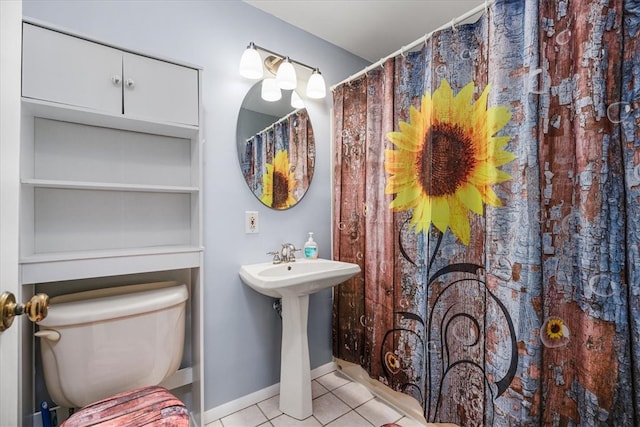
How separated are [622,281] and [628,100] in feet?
1.92

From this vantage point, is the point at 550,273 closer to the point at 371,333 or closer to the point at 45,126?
the point at 371,333

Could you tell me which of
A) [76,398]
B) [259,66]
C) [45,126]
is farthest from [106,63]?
[76,398]

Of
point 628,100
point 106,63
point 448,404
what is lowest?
point 448,404

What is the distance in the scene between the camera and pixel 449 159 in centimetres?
139

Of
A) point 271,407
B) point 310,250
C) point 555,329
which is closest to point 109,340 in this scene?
point 271,407

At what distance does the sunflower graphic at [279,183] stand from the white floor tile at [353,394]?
125 centimetres

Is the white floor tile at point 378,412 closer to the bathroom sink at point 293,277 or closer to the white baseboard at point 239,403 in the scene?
the white baseboard at point 239,403

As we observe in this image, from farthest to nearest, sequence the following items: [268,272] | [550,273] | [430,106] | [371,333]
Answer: [371,333], [268,272], [430,106], [550,273]

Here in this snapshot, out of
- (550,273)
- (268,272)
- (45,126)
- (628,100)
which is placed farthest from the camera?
(268,272)

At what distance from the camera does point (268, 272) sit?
1663 mm

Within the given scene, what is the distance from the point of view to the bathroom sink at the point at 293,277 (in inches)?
54.6

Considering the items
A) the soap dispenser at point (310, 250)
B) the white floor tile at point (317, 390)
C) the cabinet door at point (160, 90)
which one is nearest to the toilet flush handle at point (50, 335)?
the cabinet door at point (160, 90)

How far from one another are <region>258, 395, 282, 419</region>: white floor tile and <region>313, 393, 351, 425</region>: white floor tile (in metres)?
0.22

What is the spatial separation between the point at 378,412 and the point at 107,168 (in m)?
1.93
